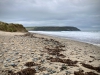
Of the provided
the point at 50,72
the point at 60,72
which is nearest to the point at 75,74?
the point at 60,72

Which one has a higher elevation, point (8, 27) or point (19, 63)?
point (8, 27)

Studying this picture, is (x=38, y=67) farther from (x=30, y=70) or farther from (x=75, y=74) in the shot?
(x=75, y=74)

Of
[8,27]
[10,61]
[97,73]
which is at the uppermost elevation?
[8,27]

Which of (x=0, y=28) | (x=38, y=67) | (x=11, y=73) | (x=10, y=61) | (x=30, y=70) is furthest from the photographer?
(x=0, y=28)

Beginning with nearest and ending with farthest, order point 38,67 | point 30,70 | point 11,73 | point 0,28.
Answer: point 11,73 → point 30,70 → point 38,67 → point 0,28

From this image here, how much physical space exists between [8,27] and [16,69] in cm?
3804

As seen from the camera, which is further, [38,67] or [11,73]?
[38,67]

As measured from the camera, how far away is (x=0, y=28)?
3919 centimetres

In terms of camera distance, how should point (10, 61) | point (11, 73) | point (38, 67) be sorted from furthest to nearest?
point (10, 61) < point (38, 67) < point (11, 73)

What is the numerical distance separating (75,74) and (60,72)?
73cm

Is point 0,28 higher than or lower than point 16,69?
higher

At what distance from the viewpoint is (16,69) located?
593 cm

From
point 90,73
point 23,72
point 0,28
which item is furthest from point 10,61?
point 0,28

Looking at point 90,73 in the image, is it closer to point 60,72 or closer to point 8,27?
point 60,72
